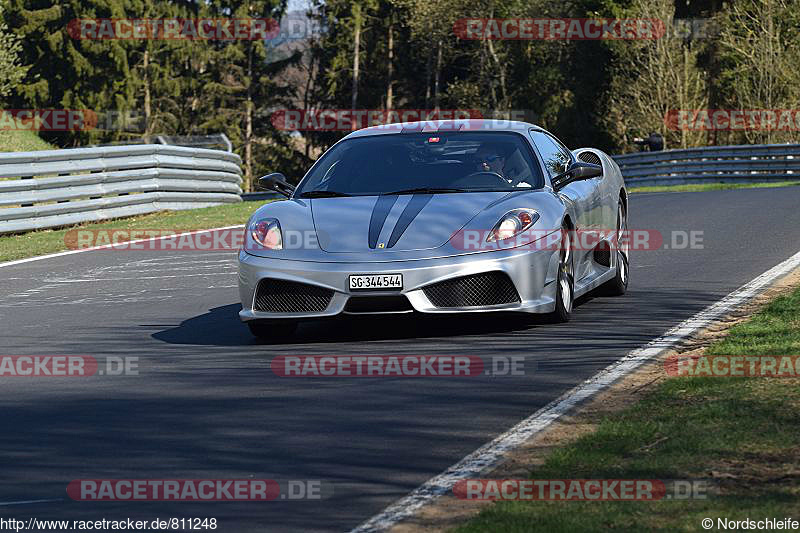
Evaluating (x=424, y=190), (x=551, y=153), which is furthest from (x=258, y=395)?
(x=551, y=153)

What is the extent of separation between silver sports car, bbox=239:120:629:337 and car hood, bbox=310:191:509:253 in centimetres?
1

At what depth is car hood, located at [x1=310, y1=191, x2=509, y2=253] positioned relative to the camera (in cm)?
905

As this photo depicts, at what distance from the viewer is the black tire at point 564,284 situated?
31.3 ft

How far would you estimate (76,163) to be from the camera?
806 inches

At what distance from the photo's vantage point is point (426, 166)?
33.4ft

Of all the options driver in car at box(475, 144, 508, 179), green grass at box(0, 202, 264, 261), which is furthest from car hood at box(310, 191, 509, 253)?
green grass at box(0, 202, 264, 261)

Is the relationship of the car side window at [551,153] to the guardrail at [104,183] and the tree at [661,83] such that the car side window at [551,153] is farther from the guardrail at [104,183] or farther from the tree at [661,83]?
the tree at [661,83]

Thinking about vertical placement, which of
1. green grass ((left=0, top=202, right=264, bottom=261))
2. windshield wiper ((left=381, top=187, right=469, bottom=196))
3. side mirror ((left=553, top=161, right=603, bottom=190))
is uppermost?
side mirror ((left=553, top=161, right=603, bottom=190))

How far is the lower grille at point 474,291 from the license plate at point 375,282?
18 cm

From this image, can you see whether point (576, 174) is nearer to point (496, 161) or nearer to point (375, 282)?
point (496, 161)

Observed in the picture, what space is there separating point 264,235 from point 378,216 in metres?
0.79

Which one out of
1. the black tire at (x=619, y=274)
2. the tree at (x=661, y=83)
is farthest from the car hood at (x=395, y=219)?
the tree at (x=661, y=83)

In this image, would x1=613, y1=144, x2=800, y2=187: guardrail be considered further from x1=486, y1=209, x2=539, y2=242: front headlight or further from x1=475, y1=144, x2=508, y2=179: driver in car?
x1=486, y1=209, x2=539, y2=242: front headlight

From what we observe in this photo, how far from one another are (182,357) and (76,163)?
12208mm
